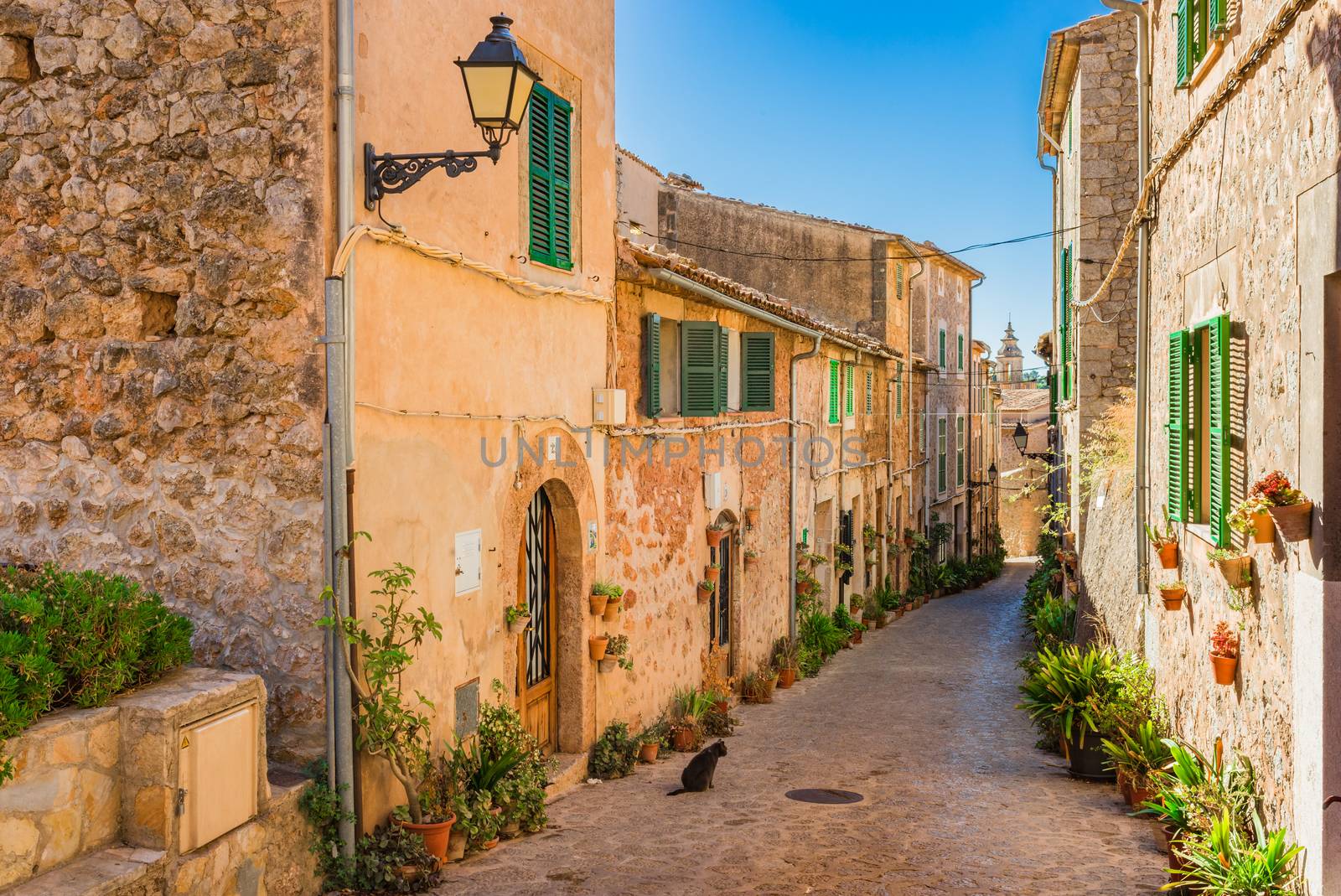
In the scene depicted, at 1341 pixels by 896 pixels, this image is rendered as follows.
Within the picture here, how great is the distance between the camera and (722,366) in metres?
12.7

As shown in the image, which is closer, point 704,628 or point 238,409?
point 238,409

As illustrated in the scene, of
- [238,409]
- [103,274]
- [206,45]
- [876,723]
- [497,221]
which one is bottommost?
[876,723]

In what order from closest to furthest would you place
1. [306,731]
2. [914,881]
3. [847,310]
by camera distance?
[306,731]
[914,881]
[847,310]

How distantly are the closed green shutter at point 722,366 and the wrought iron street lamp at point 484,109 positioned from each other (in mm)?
5931

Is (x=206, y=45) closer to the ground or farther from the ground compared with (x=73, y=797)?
farther from the ground

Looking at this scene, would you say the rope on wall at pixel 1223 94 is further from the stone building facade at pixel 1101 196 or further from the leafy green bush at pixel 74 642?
the leafy green bush at pixel 74 642

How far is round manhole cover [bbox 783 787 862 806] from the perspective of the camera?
9.11 meters

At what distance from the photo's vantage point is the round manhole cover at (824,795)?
9.11 metres

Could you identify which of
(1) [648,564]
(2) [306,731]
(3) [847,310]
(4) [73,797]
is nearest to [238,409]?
(2) [306,731]

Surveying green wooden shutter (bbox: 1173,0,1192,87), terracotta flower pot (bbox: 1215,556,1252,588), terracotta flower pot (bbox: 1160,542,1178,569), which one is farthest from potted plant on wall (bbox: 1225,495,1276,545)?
green wooden shutter (bbox: 1173,0,1192,87)

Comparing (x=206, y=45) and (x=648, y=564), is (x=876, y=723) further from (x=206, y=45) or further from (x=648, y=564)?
(x=206, y=45)

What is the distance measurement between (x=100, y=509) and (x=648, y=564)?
570 cm

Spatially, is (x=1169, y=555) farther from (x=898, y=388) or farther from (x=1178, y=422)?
(x=898, y=388)

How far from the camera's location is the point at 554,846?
7539 millimetres
